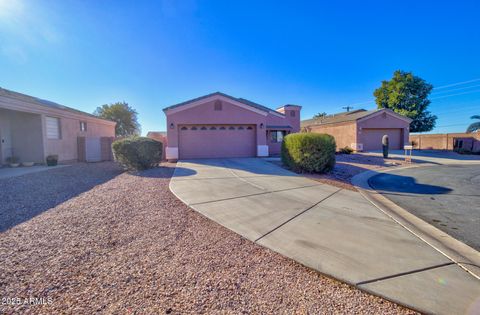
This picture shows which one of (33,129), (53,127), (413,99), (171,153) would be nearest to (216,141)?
(171,153)

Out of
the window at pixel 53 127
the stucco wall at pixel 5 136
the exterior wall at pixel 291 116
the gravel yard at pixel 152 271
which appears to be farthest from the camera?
the exterior wall at pixel 291 116

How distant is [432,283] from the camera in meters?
2.52

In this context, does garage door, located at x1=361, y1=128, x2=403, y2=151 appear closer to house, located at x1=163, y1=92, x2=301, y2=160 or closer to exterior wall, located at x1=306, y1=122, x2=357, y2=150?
exterior wall, located at x1=306, y1=122, x2=357, y2=150

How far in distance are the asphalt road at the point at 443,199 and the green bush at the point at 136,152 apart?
10.1 metres

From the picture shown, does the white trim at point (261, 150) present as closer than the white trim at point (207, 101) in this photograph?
No

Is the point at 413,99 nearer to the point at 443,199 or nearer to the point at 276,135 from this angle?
the point at 276,135

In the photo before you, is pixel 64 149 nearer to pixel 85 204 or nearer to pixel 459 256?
pixel 85 204

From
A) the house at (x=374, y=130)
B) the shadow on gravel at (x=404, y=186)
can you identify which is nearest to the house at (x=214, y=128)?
the shadow on gravel at (x=404, y=186)

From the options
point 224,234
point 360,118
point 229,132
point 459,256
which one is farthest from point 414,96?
point 224,234

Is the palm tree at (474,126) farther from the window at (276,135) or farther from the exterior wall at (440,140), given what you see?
the window at (276,135)

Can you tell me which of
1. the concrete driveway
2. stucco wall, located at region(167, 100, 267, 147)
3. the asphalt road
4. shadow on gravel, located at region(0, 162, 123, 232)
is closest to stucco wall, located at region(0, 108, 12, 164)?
shadow on gravel, located at region(0, 162, 123, 232)

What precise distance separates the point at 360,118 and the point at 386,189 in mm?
16667

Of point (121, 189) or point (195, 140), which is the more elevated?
point (195, 140)

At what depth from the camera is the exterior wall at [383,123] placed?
22109 mm
